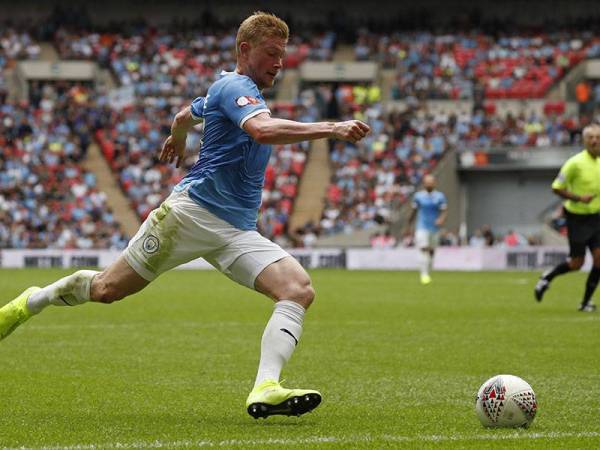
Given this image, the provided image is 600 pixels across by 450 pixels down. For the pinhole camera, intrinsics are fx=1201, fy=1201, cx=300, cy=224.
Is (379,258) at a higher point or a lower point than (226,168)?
lower

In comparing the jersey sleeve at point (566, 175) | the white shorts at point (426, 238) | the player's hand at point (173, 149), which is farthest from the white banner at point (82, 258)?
the player's hand at point (173, 149)

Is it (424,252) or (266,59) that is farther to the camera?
(424,252)

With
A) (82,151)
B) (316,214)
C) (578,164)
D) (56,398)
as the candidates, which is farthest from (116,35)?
(56,398)

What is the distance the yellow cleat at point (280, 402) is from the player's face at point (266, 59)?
6.16 ft

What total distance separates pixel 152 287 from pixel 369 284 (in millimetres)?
4815

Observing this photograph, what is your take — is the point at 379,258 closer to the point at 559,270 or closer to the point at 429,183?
Result: the point at 429,183

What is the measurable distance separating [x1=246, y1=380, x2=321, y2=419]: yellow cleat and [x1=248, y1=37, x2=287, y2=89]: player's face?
73.9 inches

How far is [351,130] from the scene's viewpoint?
650 cm

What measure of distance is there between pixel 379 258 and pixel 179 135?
3034 centimetres

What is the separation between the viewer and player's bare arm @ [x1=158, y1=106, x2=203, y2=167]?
8.02 m

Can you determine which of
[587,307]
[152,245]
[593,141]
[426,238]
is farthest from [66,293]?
[426,238]

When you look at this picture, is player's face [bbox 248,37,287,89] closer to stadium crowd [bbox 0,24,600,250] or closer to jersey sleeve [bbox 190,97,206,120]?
jersey sleeve [bbox 190,97,206,120]

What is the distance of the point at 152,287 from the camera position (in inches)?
1023

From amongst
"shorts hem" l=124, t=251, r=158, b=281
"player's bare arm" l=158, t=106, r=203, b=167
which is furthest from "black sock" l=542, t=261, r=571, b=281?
"shorts hem" l=124, t=251, r=158, b=281
